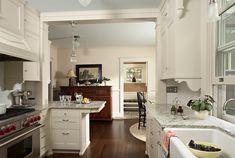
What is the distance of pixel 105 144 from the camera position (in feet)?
13.3

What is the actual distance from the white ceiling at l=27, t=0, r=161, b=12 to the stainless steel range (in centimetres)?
165

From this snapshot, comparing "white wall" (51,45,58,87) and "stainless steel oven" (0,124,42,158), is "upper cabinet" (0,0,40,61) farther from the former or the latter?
"white wall" (51,45,58,87)

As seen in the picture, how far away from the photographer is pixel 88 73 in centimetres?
694

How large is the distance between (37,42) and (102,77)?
3729 millimetres

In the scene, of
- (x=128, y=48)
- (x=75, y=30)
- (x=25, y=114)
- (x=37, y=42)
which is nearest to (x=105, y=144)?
(x=25, y=114)

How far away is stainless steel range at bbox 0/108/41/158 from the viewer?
206 centimetres

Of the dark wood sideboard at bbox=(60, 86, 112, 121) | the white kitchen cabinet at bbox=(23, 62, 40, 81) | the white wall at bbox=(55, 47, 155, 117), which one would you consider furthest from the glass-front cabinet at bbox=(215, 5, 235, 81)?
the white wall at bbox=(55, 47, 155, 117)

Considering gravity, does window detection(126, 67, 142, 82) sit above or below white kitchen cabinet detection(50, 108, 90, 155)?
above

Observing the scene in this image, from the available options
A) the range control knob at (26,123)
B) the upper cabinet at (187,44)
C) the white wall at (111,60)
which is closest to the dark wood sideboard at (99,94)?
the white wall at (111,60)

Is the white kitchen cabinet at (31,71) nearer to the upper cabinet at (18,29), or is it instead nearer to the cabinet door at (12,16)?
the upper cabinet at (18,29)

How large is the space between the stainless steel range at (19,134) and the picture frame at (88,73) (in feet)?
13.2

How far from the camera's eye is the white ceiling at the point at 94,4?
9.37 ft

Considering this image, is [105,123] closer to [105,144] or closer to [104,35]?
[105,144]

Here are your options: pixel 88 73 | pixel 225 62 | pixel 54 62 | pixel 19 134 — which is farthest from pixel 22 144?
pixel 54 62
